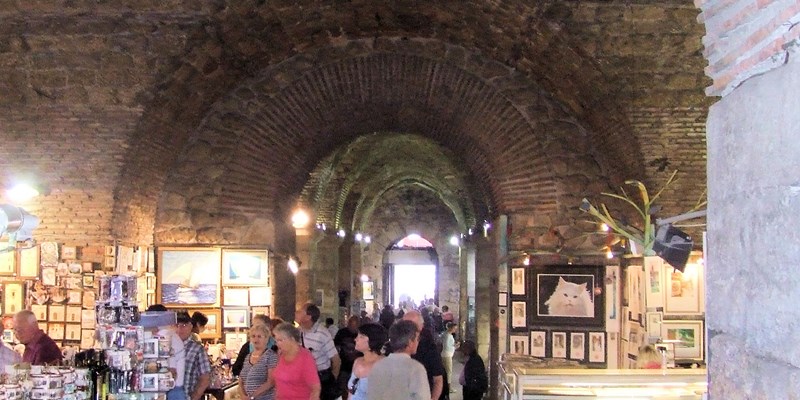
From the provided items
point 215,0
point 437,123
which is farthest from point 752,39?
point 437,123

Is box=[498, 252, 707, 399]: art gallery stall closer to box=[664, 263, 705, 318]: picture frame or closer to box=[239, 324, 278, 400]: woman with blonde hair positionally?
box=[664, 263, 705, 318]: picture frame

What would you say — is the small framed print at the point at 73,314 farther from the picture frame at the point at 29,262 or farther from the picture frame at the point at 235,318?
the picture frame at the point at 235,318

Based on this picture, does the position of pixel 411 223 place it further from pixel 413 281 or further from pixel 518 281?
pixel 518 281

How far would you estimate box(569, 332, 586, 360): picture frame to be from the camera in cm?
888

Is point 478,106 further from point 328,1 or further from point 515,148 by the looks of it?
point 328,1

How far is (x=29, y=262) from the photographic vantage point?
317 inches

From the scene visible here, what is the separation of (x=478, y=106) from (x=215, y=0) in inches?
130

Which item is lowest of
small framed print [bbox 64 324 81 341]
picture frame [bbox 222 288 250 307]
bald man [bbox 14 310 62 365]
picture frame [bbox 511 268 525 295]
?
small framed print [bbox 64 324 81 341]

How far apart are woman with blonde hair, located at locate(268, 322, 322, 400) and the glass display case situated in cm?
123

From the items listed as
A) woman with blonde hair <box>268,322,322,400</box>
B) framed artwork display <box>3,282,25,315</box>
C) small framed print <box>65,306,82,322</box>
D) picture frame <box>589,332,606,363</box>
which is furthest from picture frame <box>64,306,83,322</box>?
picture frame <box>589,332,606,363</box>

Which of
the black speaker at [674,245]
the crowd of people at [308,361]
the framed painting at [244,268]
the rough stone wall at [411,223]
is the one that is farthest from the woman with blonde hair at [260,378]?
the rough stone wall at [411,223]

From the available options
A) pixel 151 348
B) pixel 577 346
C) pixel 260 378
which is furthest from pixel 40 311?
pixel 577 346

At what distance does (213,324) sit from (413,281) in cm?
1812

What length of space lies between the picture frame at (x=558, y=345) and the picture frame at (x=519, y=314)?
1.06ft
